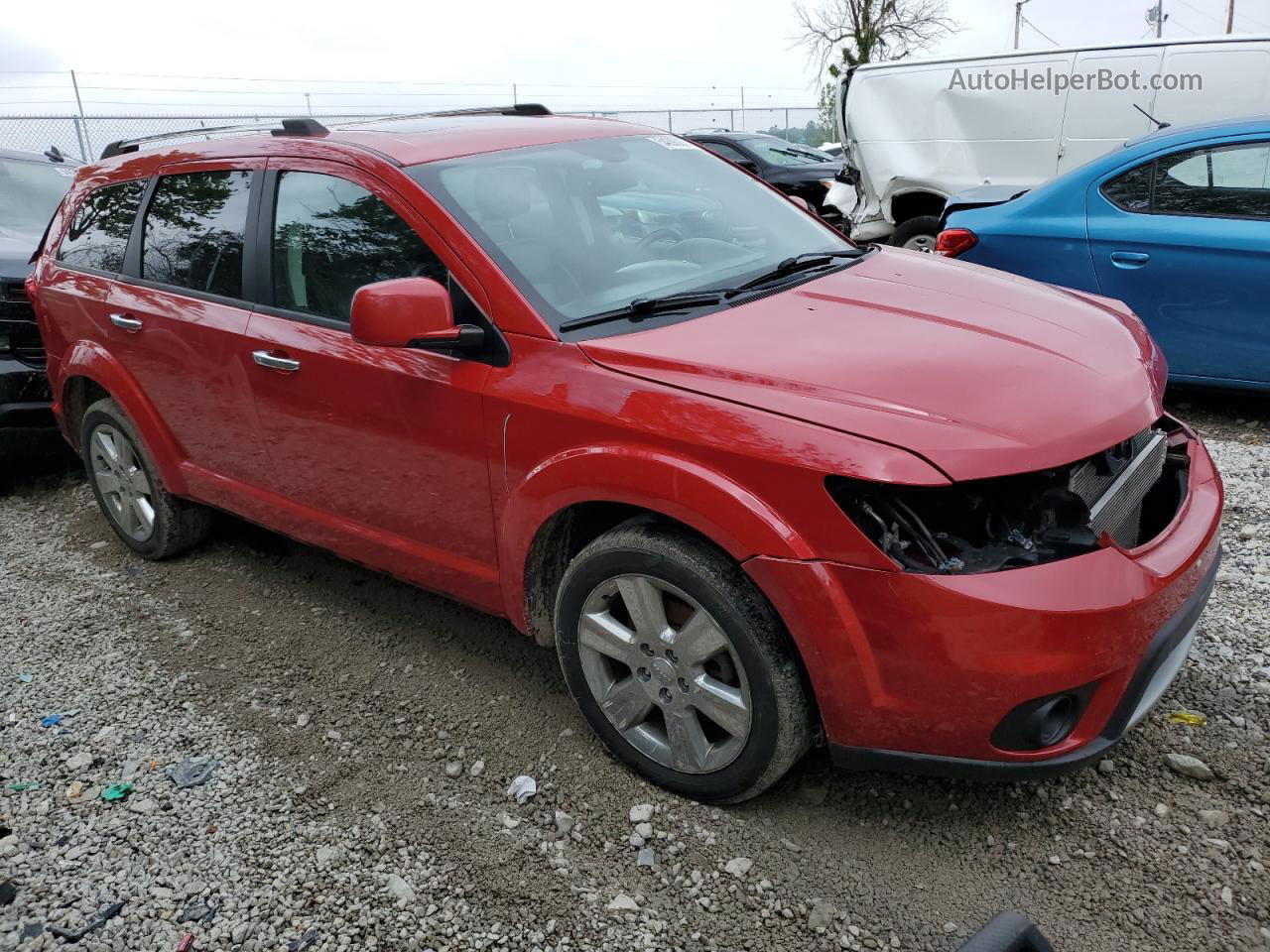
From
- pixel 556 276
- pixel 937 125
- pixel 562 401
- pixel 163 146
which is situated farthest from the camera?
pixel 937 125

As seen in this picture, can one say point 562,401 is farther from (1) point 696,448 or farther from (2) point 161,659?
(2) point 161,659

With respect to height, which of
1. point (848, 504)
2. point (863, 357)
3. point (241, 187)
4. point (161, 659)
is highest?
point (241, 187)

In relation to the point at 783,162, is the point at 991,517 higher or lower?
lower

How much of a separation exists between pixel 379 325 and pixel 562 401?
525mm

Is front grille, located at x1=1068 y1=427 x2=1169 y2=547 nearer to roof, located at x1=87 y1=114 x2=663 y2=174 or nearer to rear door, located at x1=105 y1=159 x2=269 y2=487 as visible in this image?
roof, located at x1=87 y1=114 x2=663 y2=174

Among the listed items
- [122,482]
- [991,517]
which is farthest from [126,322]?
[991,517]

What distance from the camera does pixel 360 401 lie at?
3.18m

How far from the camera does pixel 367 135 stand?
3385mm

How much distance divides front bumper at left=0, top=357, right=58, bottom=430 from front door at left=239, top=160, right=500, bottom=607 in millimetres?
2537

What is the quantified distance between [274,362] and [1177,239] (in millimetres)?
4315

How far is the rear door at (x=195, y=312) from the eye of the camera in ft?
12.0

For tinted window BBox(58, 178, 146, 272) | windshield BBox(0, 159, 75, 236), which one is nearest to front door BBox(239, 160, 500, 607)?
tinted window BBox(58, 178, 146, 272)

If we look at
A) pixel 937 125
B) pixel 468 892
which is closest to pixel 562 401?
pixel 468 892

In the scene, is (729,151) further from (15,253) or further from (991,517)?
(991,517)
